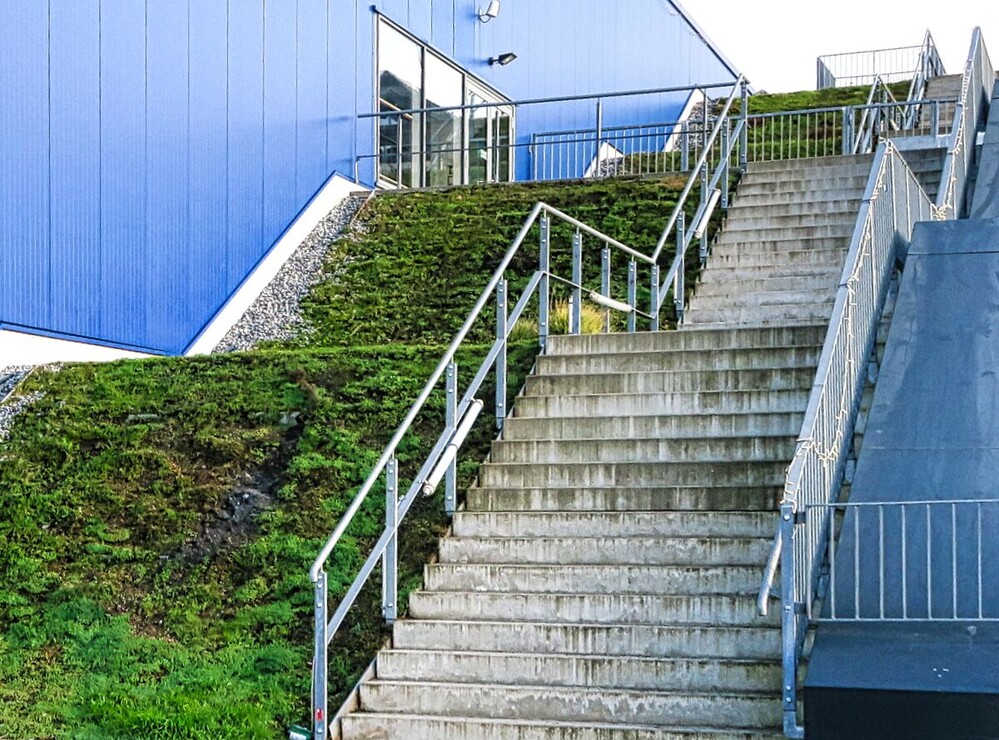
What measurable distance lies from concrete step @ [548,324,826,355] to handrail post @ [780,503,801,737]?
3.97 m

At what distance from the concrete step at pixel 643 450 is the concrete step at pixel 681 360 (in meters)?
0.60

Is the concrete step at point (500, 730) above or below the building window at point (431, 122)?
below

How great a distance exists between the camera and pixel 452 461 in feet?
32.9

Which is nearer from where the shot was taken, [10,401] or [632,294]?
[10,401]

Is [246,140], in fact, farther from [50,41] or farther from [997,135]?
[997,135]

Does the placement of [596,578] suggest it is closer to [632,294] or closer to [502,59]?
[632,294]

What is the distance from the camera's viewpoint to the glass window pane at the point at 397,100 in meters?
21.7

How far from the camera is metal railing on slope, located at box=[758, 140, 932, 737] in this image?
757 centimetres

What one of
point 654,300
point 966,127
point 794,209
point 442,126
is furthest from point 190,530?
point 442,126

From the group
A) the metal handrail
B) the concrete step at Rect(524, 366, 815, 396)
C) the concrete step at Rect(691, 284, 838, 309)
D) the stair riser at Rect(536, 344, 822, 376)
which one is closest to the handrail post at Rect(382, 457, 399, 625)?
the metal handrail

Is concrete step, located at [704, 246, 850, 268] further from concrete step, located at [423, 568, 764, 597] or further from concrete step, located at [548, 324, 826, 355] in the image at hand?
concrete step, located at [423, 568, 764, 597]

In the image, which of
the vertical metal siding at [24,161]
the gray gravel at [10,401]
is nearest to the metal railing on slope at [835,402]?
the gray gravel at [10,401]

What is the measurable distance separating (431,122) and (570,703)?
15.5 metres

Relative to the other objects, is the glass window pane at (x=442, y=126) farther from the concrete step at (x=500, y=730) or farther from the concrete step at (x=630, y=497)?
the concrete step at (x=500, y=730)
